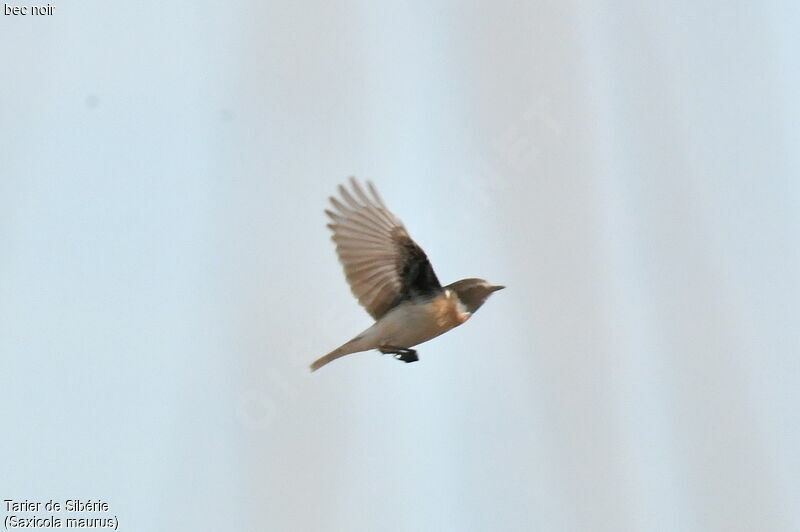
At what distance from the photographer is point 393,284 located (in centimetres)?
413

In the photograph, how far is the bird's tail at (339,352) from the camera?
13.0 ft

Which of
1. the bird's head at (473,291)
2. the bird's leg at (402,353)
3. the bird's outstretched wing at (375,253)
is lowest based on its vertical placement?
the bird's leg at (402,353)

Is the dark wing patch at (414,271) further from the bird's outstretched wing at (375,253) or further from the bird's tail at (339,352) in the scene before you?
the bird's tail at (339,352)

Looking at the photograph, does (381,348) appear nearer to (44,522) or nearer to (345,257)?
(345,257)

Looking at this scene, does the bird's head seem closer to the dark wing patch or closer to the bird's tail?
the dark wing patch

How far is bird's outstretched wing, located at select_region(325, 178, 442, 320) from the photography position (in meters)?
4.10

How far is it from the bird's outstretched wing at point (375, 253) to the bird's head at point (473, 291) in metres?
0.07

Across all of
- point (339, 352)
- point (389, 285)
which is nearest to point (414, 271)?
point (389, 285)

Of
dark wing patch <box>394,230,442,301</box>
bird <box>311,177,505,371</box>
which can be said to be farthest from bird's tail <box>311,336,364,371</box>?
dark wing patch <box>394,230,442,301</box>

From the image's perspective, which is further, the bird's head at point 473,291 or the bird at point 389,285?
the bird's head at point 473,291

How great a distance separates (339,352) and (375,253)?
1.17ft

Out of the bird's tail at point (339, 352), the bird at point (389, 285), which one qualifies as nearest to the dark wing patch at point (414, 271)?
the bird at point (389, 285)

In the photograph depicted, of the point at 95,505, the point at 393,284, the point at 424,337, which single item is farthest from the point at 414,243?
the point at 95,505

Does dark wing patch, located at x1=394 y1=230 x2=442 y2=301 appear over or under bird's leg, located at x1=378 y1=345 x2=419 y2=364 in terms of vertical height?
over
